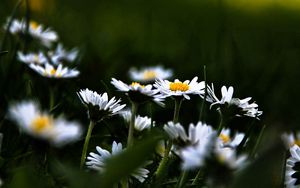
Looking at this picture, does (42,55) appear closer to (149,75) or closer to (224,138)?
(149,75)

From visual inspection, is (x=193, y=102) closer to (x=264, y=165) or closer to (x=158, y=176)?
(x=158, y=176)

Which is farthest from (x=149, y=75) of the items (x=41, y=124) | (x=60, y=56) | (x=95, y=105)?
(x=41, y=124)

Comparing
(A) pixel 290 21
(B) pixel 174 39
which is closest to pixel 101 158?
(B) pixel 174 39

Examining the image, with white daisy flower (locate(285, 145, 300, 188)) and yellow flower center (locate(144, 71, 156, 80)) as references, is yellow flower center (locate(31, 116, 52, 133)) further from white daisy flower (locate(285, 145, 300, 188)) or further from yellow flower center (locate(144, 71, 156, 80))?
yellow flower center (locate(144, 71, 156, 80))

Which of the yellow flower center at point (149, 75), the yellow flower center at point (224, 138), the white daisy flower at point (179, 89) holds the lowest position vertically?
the yellow flower center at point (224, 138)

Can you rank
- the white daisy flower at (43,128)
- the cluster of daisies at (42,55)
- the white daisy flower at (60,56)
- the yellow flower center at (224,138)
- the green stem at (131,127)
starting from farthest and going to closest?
the white daisy flower at (60,56), the cluster of daisies at (42,55), the yellow flower center at (224,138), the green stem at (131,127), the white daisy flower at (43,128)

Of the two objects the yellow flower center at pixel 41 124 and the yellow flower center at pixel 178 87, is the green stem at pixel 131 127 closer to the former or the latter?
the yellow flower center at pixel 178 87

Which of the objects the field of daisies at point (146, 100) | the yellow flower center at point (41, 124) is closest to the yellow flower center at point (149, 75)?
the field of daisies at point (146, 100)

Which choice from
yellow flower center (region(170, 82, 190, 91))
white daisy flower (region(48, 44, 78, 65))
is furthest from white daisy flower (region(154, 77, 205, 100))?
white daisy flower (region(48, 44, 78, 65))
